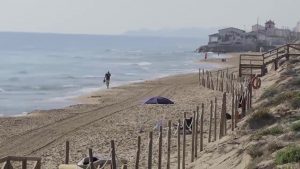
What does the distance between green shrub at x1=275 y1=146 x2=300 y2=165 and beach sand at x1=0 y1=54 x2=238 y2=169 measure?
294 inches

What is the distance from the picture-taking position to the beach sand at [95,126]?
2284 centimetres

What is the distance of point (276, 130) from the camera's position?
1602cm

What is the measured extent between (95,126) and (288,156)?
1825cm

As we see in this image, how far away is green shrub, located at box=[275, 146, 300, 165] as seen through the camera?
1204cm

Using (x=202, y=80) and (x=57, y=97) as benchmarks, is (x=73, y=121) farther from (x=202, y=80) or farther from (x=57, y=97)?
(x=202, y=80)

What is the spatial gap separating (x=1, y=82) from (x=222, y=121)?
48.6m

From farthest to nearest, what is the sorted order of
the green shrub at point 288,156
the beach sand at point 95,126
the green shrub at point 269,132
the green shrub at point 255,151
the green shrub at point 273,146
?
the beach sand at point 95,126, the green shrub at point 269,132, the green shrub at point 255,151, the green shrub at point 273,146, the green shrub at point 288,156

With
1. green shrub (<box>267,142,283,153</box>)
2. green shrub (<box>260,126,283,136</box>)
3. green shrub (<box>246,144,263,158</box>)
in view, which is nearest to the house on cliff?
green shrub (<box>260,126,283,136</box>)

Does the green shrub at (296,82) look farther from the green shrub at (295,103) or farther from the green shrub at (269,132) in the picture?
the green shrub at (269,132)

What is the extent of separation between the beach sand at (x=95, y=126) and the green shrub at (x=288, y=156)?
7.46 m

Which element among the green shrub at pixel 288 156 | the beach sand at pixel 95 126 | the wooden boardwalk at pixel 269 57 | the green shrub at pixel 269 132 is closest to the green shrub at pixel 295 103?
the green shrub at pixel 269 132

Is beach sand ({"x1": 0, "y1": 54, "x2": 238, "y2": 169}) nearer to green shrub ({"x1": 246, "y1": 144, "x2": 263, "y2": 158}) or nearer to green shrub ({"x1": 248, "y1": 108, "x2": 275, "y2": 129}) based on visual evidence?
green shrub ({"x1": 248, "y1": 108, "x2": 275, "y2": 129})

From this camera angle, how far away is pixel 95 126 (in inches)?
1160

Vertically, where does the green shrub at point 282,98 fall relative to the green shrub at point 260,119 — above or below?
above
